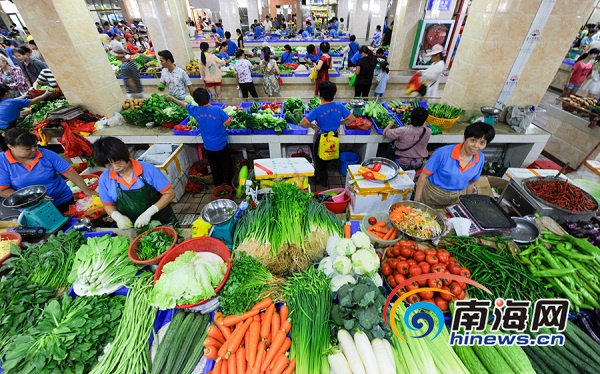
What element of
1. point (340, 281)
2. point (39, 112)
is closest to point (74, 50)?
point (39, 112)

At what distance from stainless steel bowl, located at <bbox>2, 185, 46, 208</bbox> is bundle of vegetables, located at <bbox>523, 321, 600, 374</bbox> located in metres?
4.45

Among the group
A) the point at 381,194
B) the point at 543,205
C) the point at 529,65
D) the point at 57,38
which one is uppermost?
the point at 57,38

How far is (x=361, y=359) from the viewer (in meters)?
1.60

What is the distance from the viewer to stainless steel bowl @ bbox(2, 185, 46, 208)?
2.42 meters

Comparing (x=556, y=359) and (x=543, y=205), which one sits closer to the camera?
(x=556, y=359)

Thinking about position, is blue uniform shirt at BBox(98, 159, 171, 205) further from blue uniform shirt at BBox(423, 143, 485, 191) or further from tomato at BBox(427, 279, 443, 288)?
blue uniform shirt at BBox(423, 143, 485, 191)

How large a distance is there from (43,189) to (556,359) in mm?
4675

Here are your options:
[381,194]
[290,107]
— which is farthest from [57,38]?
[381,194]

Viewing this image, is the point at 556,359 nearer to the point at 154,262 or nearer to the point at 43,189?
the point at 154,262

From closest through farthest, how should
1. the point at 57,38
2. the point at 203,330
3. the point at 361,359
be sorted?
the point at 361,359 → the point at 203,330 → the point at 57,38

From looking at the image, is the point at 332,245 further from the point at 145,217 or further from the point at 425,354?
the point at 145,217

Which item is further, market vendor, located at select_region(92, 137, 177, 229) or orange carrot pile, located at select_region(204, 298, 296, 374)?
market vendor, located at select_region(92, 137, 177, 229)

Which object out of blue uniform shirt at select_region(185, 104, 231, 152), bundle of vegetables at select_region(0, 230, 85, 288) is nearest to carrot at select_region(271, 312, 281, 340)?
bundle of vegetables at select_region(0, 230, 85, 288)

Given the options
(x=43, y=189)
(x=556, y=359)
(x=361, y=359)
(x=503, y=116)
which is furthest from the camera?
(x=503, y=116)
